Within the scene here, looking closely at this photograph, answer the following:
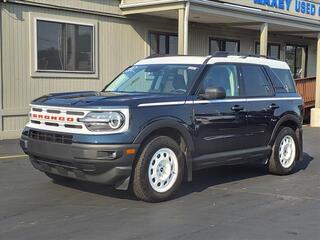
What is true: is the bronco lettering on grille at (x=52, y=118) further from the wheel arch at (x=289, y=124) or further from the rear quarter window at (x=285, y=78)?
the rear quarter window at (x=285, y=78)

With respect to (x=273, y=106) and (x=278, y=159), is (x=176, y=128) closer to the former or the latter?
(x=273, y=106)

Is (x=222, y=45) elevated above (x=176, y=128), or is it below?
above

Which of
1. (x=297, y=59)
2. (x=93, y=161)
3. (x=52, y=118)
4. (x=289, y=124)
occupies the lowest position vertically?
(x=93, y=161)

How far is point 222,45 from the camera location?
19797 mm

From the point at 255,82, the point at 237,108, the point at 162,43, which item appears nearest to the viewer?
the point at 237,108

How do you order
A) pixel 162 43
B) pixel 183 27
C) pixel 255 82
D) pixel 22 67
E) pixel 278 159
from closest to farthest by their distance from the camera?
pixel 255 82, pixel 278 159, pixel 22 67, pixel 183 27, pixel 162 43

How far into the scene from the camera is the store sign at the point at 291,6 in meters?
16.9

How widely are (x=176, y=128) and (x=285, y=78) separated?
10.1 feet

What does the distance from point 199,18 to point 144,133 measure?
10971mm

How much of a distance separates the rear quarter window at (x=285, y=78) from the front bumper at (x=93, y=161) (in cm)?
348

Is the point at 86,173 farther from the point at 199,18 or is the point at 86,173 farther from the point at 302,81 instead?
the point at 302,81

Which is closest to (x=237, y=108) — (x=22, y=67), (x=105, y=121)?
(x=105, y=121)

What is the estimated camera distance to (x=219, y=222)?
226 inches

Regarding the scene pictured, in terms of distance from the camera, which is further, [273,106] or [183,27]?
[183,27]
